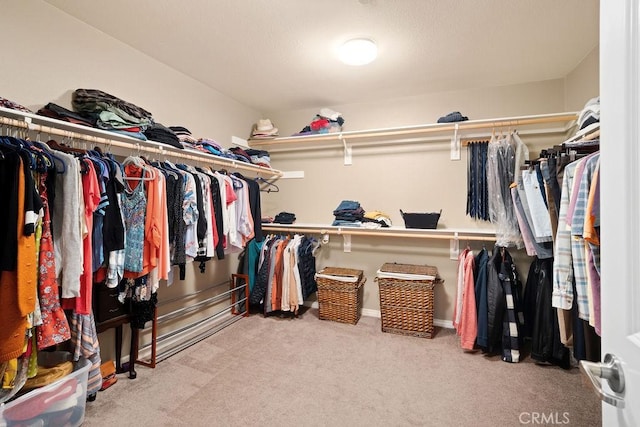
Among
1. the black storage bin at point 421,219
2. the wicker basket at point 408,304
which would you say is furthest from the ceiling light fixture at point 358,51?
the wicker basket at point 408,304

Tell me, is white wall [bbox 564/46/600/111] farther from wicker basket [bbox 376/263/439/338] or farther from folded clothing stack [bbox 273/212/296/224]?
folded clothing stack [bbox 273/212/296/224]

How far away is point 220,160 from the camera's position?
277cm

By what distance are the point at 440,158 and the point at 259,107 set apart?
2186 mm

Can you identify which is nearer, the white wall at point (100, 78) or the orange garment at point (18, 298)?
the orange garment at point (18, 298)

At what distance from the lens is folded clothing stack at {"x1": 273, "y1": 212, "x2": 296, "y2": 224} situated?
3533mm

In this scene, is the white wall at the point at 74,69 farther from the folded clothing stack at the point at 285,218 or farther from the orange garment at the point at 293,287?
the orange garment at the point at 293,287

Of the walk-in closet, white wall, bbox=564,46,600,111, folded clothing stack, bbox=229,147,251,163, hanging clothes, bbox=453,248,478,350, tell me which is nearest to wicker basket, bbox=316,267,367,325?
the walk-in closet

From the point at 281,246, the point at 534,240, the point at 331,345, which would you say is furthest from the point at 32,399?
the point at 534,240

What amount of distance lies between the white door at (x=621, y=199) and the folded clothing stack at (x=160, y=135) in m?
2.33

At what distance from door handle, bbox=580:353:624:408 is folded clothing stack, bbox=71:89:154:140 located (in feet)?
7.68

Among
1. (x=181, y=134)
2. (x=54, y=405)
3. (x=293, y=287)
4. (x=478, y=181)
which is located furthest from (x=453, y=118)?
(x=54, y=405)

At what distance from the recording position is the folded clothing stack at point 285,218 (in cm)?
353

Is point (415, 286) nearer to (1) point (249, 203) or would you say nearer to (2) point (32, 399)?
(1) point (249, 203)

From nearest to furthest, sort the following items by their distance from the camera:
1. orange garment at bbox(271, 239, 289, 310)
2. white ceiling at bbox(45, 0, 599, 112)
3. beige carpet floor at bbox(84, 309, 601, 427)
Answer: beige carpet floor at bbox(84, 309, 601, 427)
white ceiling at bbox(45, 0, 599, 112)
orange garment at bbox(271, 239, 289, 310)
